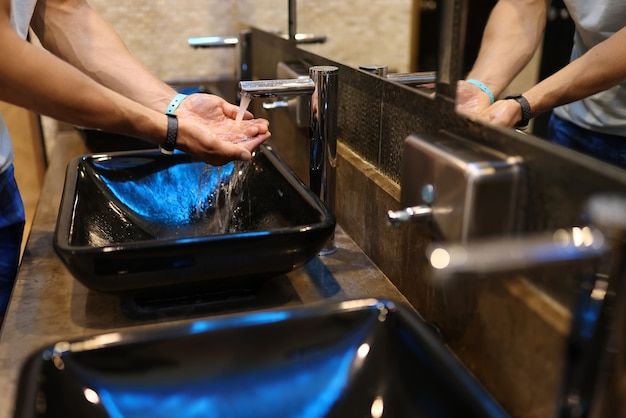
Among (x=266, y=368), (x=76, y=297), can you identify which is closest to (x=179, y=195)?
(x=76, y=297)

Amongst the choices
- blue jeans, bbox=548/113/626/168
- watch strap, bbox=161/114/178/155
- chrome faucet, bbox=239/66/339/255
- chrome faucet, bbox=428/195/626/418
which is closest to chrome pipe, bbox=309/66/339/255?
chrome faucet, bbox=239/66/339/255

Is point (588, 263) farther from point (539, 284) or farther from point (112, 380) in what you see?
point (112, 380)

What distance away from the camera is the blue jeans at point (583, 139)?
0.87 meters

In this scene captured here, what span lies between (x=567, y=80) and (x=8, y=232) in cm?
106

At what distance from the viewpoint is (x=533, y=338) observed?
0.66 meters

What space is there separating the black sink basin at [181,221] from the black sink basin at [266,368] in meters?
0.12

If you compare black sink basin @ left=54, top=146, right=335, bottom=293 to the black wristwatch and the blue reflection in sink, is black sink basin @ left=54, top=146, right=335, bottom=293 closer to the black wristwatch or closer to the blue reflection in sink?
the blue reflection in sink

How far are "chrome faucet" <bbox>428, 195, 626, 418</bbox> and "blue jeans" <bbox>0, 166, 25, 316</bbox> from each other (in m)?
1.01

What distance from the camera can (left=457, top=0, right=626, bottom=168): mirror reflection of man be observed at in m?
0.84

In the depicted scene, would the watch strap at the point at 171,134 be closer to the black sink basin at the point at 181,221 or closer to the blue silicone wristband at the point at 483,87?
the black sink basin at the point at 181,221

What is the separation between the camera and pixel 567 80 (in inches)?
34.1

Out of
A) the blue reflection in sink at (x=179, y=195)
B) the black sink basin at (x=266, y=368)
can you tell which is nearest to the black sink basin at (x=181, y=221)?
the blue reflection in sink at (x=179, y=195)

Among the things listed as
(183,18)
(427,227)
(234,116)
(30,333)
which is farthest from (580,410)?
(183,18)

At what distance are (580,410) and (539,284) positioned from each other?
0.50 feet
